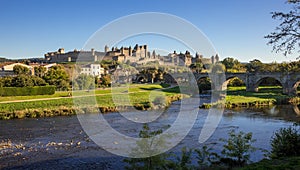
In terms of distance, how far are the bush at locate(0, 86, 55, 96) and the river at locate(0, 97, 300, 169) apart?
49.8 feet

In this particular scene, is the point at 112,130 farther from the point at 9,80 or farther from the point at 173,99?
the point at 9,80

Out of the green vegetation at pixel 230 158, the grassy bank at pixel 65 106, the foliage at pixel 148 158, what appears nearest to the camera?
the foliage at pixel 148 158

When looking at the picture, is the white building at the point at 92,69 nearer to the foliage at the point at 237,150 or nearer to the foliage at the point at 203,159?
the foliage at the point at 203,159

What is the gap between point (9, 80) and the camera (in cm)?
4634

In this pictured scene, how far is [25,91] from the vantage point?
41531 mm

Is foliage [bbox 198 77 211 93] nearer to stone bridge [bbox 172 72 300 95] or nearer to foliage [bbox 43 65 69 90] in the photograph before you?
stone bridge [bbox 172 72 300 95]

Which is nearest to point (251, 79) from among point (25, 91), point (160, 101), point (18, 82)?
point (160, 101)

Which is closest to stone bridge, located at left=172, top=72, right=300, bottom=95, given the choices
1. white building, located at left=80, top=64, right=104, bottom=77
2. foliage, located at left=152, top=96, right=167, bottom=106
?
foliage, located at left=152, top=96, right=167, bottom=106

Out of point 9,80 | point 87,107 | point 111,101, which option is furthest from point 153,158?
point 9,80

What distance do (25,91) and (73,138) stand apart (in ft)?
84.7

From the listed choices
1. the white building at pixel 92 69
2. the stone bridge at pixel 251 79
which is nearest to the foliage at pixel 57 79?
the white building at pixel 92 69

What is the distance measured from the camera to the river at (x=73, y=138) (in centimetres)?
1402

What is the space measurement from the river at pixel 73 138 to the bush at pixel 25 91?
597 inches

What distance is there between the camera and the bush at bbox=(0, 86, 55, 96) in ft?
130
